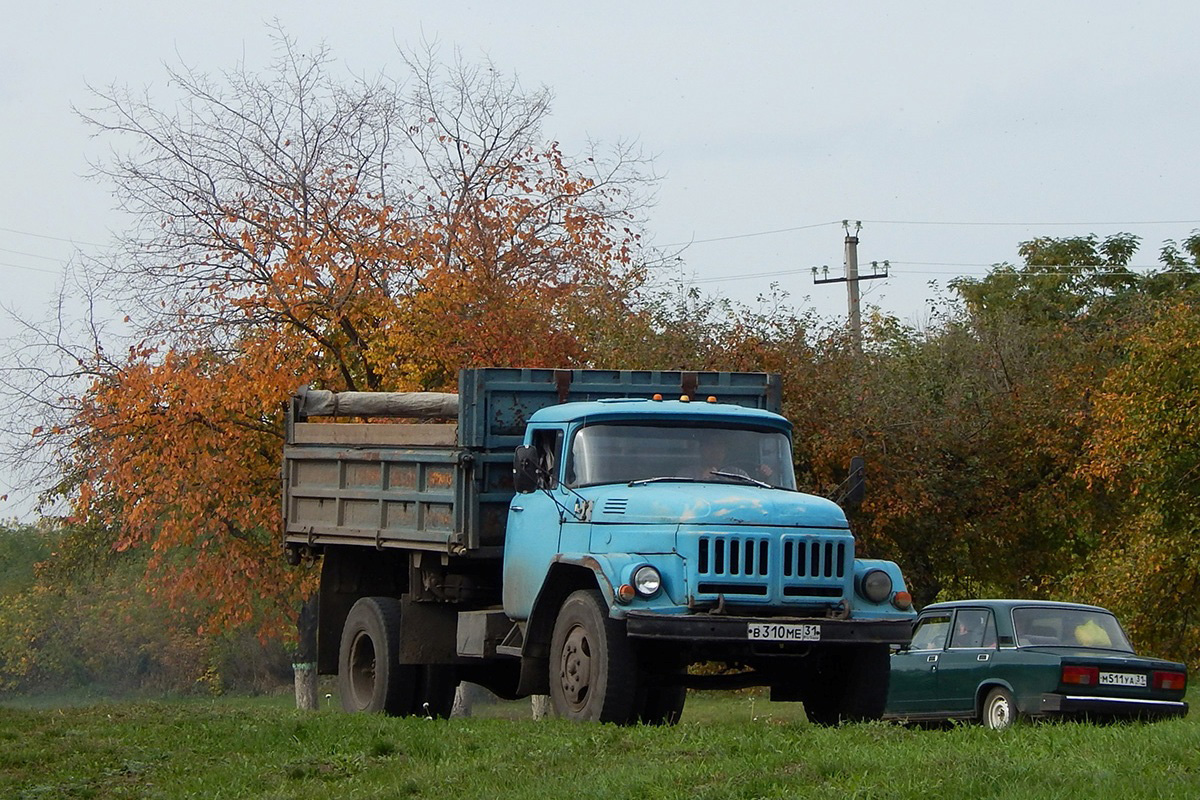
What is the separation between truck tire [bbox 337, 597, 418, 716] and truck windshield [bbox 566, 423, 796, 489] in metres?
2.65

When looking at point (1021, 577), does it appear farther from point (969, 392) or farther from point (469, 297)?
point (469, 297)

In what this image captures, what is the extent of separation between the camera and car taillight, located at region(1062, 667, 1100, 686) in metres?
14.7

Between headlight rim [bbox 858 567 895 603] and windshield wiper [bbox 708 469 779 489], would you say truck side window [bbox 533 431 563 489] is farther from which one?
headlight rim [bbox 858 567 895 603]

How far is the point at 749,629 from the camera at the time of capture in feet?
34.2

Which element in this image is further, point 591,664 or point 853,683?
point 853,683


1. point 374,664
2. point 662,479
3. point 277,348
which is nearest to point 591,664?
point 662,479

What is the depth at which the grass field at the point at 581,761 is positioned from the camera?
25.3ft

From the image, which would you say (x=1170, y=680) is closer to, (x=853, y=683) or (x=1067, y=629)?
(x=1067, y=629)

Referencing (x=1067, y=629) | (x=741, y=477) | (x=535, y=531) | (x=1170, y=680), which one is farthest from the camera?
(x=1067, y=629)

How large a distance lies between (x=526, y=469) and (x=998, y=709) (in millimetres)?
6111

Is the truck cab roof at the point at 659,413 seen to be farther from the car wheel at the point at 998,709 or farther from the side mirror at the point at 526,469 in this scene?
the car wheel at the point at 998,709

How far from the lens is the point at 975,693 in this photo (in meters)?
15.8

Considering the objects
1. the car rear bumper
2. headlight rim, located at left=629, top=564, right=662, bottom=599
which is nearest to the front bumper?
headlight rim, located at left=629, top=564, right=662, bottom=599

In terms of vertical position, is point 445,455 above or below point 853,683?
above
